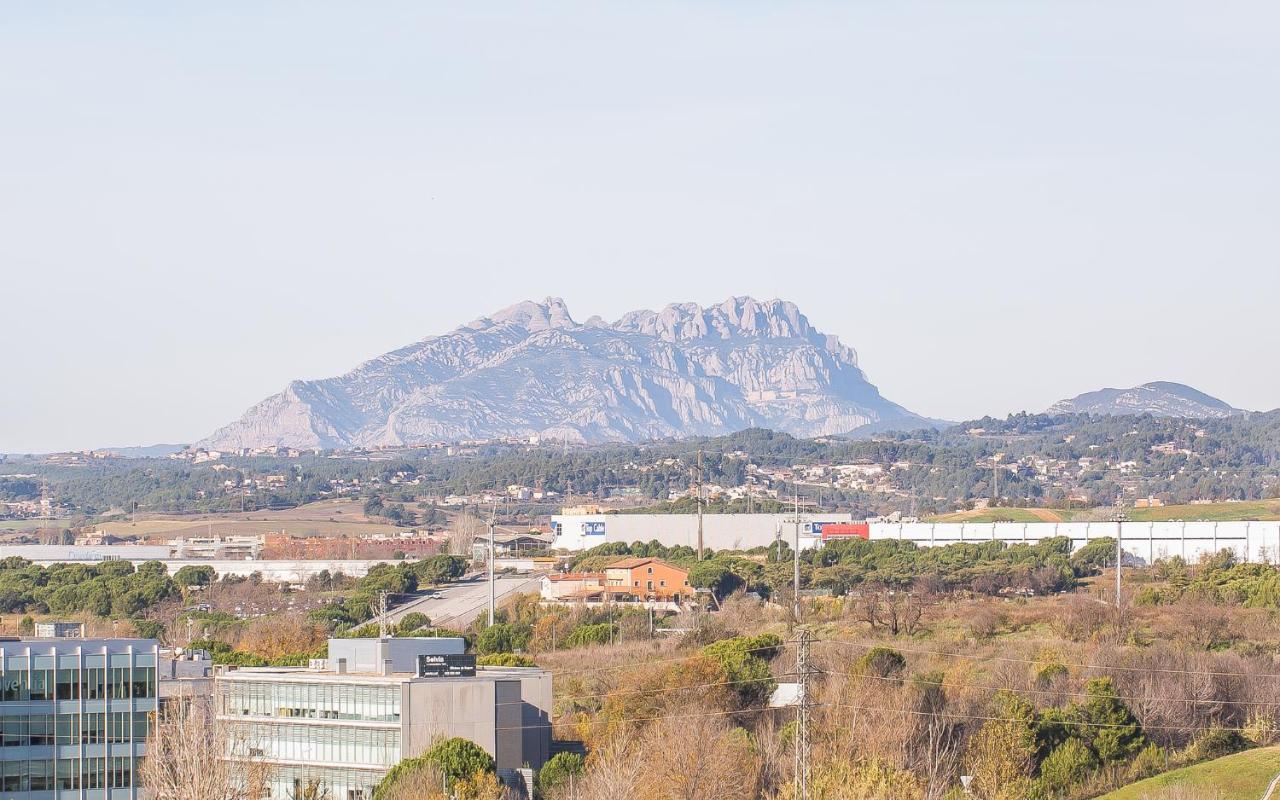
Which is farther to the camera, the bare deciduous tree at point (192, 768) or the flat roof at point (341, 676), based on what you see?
the flat roof at point (341, 676)

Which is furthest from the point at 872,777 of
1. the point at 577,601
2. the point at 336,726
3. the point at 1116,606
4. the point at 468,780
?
the point at 577,601

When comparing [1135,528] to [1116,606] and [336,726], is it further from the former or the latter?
[336,726]

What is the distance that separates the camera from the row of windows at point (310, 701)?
2030 inches

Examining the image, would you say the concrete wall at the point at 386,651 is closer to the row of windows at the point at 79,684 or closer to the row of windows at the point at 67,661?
the row of windows at the point at 79,684

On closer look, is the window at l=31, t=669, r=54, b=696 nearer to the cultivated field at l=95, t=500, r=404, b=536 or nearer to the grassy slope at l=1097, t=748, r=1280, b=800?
the grassy slope at l=1097, t=748, r=1280, b=800

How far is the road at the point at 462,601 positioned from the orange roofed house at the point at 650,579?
501 cm

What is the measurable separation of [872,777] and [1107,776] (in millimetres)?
11875

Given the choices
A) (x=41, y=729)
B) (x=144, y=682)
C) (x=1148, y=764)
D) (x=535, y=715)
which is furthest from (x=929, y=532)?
(x=41, y=729)

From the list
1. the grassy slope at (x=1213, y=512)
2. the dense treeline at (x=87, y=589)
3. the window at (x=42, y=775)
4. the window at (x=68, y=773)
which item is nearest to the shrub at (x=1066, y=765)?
the window at (x=68, y=773)

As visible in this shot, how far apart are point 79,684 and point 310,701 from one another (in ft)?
25.5

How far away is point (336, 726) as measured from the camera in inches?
2063

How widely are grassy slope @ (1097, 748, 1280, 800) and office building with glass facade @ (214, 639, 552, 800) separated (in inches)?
582

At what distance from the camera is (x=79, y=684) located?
1854 inches

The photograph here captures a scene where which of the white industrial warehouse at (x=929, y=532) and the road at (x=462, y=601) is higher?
the white industrial warehouse at (x=929, y=532)
